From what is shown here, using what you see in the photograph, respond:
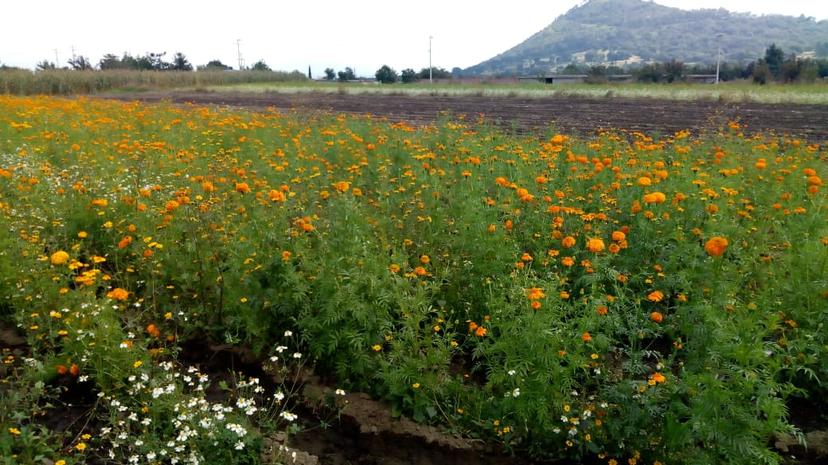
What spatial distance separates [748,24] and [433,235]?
706 feet

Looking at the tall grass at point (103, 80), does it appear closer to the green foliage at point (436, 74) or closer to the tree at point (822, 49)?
the green foliage at point (436, 74)

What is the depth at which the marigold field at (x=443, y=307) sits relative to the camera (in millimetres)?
2836

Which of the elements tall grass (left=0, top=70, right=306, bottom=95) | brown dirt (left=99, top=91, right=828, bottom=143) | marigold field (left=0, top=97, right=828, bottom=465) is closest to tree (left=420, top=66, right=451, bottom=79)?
tall grass (left=0, top=70, right=306, bottom=95)

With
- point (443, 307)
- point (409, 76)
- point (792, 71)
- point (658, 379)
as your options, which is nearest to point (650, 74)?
point (792, 71)

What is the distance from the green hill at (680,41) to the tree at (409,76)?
86.6 m

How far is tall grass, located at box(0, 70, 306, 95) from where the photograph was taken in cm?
3152

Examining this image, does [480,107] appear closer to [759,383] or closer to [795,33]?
[759,383]

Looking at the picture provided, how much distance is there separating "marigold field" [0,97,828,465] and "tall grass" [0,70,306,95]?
3083 cm

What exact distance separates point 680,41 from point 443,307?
18935 centimetres

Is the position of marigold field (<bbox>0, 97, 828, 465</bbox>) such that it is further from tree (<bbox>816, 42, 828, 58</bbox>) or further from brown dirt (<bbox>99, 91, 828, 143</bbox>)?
tree (<bbox>816, 42, 828, 58</bbox>)

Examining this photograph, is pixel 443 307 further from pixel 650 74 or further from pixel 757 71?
pixel 650 74

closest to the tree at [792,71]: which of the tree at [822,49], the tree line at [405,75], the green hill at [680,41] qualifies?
the tree line at [405,75]

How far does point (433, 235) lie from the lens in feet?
14.8

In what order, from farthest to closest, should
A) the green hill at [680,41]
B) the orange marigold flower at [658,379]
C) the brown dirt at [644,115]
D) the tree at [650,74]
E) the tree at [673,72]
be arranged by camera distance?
the green hill at [680,41] < the tree at [650,74] < the tree at [673,72] < the brown dirt at [644,115] < the orange marigold flower at [658,379]
